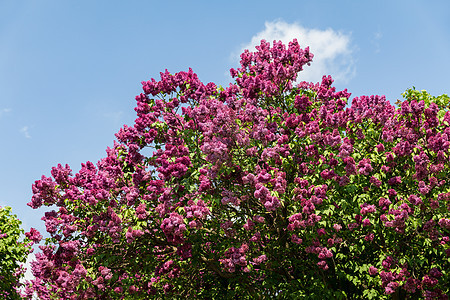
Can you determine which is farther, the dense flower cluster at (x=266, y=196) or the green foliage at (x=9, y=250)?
the green foliage at (x=9, y=250)

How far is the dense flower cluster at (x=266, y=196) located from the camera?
10367mm

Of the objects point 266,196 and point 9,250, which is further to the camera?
point 9,250

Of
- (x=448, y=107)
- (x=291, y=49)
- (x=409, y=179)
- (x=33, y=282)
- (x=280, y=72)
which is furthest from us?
(x=33, y=282)

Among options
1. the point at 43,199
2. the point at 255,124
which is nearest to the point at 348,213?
the point at 255,124

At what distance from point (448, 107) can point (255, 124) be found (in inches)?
331

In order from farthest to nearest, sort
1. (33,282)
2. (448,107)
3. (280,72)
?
(33,282) → (448,107) → (280,72)

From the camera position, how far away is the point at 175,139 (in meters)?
13.1

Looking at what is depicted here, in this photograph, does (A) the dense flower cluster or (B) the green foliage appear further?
(B) the green foliage

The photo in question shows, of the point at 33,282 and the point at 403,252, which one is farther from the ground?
the point at 33,282

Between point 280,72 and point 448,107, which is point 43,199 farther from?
point 448,107

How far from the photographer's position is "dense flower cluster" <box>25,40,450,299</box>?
10.4m

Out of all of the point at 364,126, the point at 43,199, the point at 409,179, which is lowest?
the point at 409,179

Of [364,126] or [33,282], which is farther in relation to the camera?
[33,282]

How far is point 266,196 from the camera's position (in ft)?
32.3
